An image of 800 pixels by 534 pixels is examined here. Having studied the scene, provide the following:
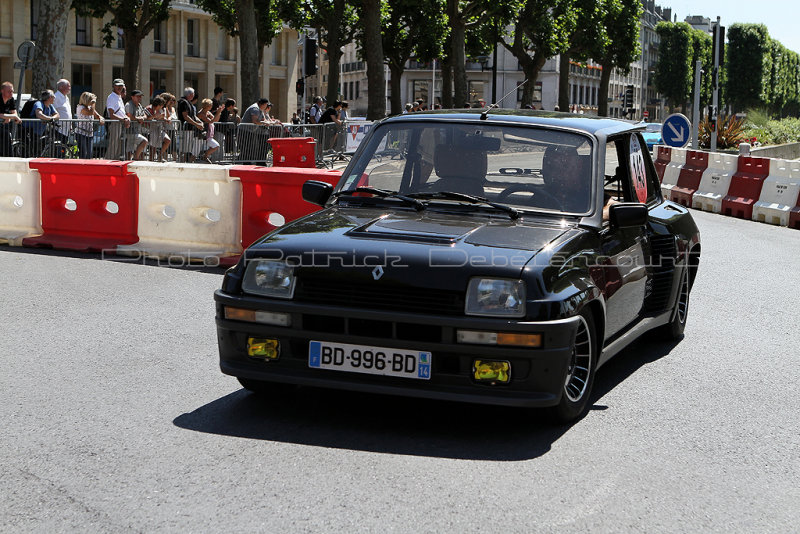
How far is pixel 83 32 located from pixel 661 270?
Result: 194 ft

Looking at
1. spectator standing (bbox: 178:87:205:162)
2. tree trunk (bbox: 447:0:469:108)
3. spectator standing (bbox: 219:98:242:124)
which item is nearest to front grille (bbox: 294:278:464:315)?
spectator standing (bbox: 178:87:205:162)

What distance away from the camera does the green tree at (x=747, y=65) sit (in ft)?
478

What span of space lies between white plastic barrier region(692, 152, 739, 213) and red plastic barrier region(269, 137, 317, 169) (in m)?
7.35

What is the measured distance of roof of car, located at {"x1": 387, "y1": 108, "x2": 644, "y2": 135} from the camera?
6.66m

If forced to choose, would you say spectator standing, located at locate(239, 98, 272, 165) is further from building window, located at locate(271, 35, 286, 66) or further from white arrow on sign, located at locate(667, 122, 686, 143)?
building window, located at locate(271, 35, 286, 66)

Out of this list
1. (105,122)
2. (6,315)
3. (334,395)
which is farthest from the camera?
(105,122)

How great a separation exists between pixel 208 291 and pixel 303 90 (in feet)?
88.9

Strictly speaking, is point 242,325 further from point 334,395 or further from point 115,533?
point 115,533

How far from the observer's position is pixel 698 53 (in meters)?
147

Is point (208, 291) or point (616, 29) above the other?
point (616, 29)

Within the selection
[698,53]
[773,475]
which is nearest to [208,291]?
[773,475]

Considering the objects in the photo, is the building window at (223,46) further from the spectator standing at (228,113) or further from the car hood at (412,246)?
the car hood at (412,246)

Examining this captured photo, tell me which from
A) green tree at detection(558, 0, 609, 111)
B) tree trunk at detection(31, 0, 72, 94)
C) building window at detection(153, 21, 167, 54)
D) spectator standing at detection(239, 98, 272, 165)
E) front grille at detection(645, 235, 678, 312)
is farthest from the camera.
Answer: green tree at detection(558, 0, 609, 111)

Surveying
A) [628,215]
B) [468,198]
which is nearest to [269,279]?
[468,198]
